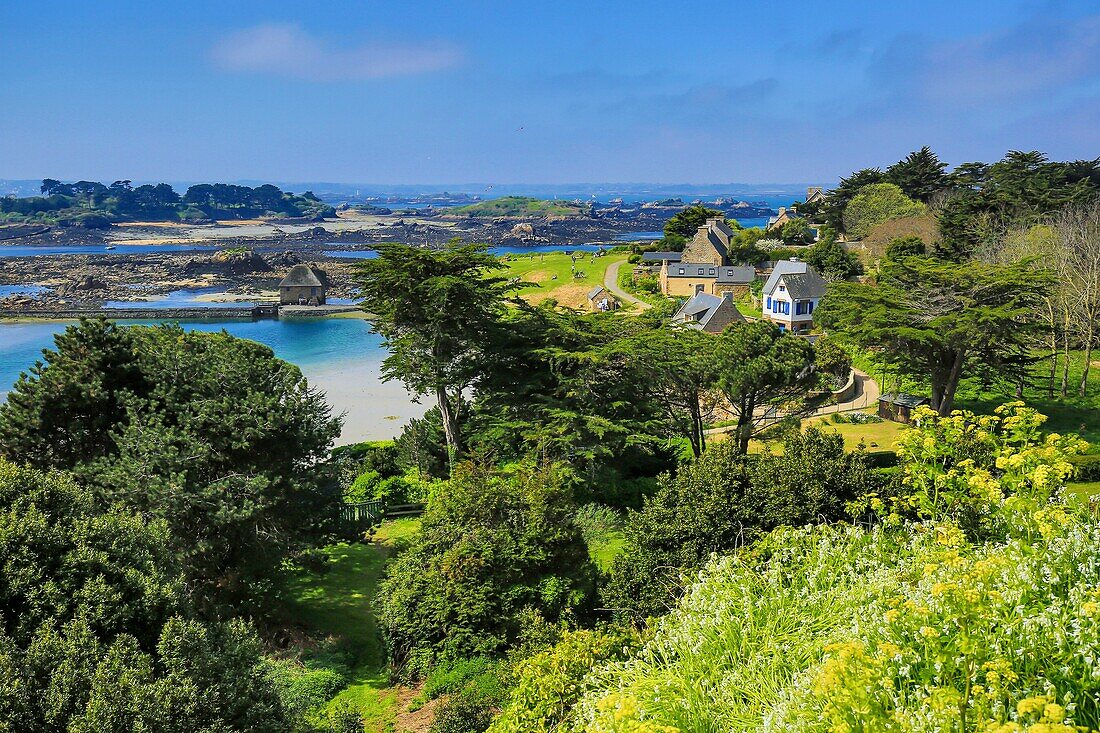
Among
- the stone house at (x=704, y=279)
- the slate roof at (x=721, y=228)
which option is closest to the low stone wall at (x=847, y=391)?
the stone house at (x=704, y=279)

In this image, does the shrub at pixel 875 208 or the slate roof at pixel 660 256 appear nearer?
the shrub at pixel 875 208

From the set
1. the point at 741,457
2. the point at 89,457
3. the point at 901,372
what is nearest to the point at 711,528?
the point at 741,457

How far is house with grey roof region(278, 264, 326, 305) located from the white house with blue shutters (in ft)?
149

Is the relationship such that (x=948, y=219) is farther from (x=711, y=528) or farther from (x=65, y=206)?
(x=65, y=206)

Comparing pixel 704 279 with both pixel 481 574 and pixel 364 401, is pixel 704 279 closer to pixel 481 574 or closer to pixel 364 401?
pixel 364 401

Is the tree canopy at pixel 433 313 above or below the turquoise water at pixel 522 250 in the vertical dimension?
below

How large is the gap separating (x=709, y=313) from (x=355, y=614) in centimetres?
3354

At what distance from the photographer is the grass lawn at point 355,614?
12.7 m

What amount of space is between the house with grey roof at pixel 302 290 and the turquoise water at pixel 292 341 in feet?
18.5

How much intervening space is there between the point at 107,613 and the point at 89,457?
326 inches

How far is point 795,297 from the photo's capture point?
4694 cm

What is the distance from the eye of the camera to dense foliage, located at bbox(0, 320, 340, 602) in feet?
45.4

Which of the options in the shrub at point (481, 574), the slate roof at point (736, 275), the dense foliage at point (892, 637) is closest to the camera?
the dense foliage at point (892, 637)

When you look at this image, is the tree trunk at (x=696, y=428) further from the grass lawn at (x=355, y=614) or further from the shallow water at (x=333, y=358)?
the shallow water at (x=333, y=358)
